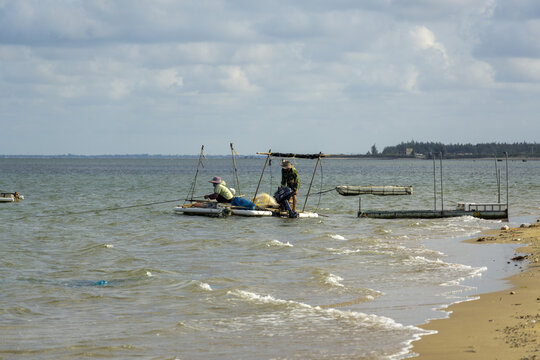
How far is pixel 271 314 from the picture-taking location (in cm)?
1166

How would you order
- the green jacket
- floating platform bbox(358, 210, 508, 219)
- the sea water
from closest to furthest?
Answer: the sea water
the green jacket
floating platform bbox(358, 210, 508, 219)

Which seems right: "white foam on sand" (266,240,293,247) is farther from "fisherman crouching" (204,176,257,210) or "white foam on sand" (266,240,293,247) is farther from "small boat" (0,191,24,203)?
"small boat" (0,191,24,203)

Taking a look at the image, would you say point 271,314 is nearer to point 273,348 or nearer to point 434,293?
point 273,348

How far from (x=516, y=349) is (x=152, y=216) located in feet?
91.5

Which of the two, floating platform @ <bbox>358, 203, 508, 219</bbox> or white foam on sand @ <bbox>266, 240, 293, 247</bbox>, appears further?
floating platform @ <bbox>358, 203, 508, 219</bbox>

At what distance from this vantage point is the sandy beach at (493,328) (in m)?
8.38

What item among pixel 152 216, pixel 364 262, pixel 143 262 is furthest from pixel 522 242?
pixel 152 216

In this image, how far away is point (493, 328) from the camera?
9.56 m

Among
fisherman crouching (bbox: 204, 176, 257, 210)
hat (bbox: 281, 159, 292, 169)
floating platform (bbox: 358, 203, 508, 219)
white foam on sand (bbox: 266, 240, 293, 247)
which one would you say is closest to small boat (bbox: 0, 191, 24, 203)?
fisherman crouching (bbox: 204, 176, 257, 210)

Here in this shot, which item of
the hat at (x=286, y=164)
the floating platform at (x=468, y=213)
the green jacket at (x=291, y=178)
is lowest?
the floating platform at (x=468, y=213)

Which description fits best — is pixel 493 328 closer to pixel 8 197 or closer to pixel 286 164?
pixel 286 164

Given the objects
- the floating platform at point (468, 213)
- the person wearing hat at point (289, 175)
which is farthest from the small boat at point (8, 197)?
the floating platform at point (468, 213)

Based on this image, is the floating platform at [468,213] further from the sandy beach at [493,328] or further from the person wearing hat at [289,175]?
the sandy beach at [493,328]

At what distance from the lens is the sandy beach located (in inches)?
330
